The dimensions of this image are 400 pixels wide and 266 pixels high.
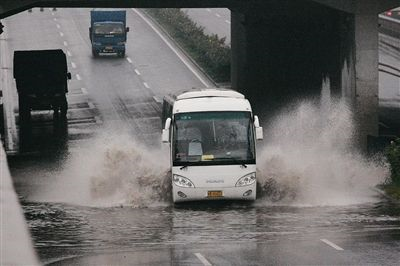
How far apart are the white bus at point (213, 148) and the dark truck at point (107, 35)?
47.2 meters

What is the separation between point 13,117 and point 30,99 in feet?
6.00

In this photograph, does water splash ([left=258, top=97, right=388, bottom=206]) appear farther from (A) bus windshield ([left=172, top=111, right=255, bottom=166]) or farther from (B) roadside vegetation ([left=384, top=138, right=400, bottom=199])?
(A) bus windshield ([left=172, top=111, right=255, bottom=166])

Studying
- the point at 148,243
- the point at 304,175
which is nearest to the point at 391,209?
the point at 304,175

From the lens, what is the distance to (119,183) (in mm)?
30078

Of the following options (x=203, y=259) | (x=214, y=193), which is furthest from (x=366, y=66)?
(x=203, y=259)

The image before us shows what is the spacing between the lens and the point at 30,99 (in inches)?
2072

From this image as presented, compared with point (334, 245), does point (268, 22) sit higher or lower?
higher

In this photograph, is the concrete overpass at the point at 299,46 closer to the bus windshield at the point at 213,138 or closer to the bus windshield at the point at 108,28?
the bus windshield at the point at 213,138

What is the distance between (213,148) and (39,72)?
2717cm

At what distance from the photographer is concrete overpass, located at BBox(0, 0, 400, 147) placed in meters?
38.9

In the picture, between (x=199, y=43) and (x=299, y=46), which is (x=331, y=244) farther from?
(x=199, y=43)

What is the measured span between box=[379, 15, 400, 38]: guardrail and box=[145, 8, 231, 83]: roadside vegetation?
1261cm

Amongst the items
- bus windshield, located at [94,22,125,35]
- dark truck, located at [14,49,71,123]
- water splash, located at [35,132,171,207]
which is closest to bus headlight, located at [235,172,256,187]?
water splash, located at [35,132,171,207]

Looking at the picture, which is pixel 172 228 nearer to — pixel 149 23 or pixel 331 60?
pixel 331 60
